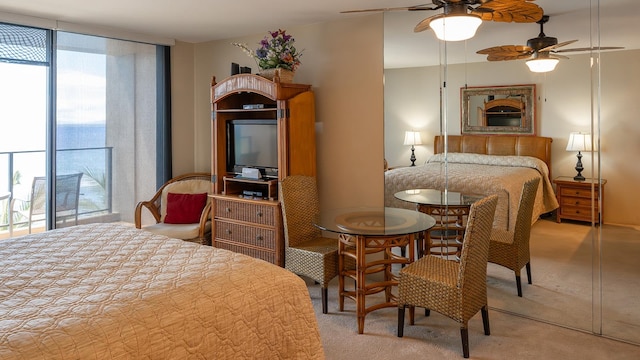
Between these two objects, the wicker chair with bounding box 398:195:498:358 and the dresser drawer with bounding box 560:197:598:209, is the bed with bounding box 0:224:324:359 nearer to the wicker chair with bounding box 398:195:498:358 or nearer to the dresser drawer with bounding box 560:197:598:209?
the wicker chair with bounding box 398:195:498:358

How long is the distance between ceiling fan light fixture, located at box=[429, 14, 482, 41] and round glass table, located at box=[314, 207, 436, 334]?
3.90 ft

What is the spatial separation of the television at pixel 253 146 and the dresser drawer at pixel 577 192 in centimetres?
230

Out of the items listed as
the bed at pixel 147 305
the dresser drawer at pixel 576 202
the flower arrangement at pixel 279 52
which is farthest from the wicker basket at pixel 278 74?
the dresser drawer at pixel 576 202

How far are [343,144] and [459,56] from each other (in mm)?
1237

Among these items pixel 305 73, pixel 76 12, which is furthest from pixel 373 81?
pixel 76 12

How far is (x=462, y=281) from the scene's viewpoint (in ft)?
8.92

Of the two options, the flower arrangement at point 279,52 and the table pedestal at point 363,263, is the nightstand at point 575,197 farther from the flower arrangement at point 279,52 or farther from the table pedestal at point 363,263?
the flower arrangement at point 279,52

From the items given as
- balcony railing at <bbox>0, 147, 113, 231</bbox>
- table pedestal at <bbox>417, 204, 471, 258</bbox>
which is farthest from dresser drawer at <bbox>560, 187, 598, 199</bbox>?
balcony railing at <bbox>0, 147, 113, 231</bbox>

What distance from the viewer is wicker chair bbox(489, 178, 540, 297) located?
3277 mm

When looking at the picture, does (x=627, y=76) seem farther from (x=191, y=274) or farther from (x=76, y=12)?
(x=76, y=12)

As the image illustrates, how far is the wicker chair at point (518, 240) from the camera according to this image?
328 cm

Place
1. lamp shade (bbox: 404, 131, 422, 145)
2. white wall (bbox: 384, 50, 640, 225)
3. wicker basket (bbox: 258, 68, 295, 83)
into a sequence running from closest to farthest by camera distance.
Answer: white wall (bbox: 384, 50, 640, 225) → lamp shade (bbox: 404, 131, 422, 145) → wicker basket (bbox: 258, 68, 295, 83)

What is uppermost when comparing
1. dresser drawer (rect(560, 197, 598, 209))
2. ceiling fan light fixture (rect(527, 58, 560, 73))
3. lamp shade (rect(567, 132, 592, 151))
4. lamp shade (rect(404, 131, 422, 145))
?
ceiling fan light fixture (rect(527, 58, 560, 73))

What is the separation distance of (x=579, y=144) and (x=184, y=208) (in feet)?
11.6
